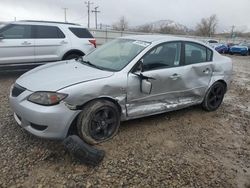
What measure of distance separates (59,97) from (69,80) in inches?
→ 12.3

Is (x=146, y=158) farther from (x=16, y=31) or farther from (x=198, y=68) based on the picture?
(x=16, y=31)

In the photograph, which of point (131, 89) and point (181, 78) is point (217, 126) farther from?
point (131, 89)

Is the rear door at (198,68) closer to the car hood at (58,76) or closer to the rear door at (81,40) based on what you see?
the car hood at (58,76)

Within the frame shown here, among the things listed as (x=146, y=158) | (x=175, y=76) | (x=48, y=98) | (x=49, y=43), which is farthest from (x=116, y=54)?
(x=49, y=43)

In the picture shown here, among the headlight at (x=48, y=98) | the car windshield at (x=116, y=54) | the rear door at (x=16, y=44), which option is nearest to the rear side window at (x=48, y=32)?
the rear door at (x=16, y=44)

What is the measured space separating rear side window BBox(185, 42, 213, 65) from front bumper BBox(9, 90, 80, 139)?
2.41 m

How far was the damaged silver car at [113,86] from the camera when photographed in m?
3.24

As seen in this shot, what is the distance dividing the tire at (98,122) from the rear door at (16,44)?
4.46 m

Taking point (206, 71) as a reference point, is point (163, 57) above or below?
above

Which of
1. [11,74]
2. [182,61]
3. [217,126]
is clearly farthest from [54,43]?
[217,126]

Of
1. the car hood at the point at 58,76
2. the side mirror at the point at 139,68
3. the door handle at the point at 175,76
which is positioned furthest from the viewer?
the door handle at the point at 175,76

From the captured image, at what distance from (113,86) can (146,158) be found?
109 cm

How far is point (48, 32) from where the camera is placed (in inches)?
296

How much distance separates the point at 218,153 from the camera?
3676 mm
